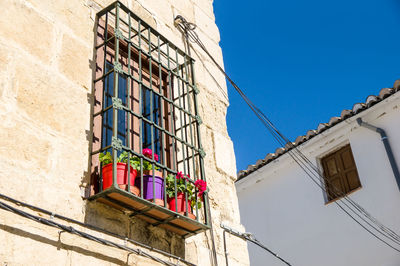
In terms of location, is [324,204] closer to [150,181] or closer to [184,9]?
[184,9]

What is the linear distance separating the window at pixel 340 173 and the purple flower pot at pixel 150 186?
19.2ft

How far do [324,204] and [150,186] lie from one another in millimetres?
6167

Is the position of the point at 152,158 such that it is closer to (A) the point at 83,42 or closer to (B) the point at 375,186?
(A) the point at 83,42

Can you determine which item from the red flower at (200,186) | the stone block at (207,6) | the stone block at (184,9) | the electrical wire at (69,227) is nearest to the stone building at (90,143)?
the electrical wire at (69,227)

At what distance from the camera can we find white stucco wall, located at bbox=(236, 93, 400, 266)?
8.10 metres

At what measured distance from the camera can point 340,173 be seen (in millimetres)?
8781

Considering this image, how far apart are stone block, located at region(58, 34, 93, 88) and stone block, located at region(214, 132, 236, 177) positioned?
1.32 meters

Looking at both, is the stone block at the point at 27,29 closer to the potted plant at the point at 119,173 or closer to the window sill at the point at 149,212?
the potted plant at the point at 119,173

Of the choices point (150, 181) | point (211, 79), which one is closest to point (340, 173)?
point (211, 79)

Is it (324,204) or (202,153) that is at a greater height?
(324,204)

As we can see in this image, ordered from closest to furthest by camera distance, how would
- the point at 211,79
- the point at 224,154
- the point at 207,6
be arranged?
1. the point at 224,154
2. the point at 211,79
3. the point at 207,6

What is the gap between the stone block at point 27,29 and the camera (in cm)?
293

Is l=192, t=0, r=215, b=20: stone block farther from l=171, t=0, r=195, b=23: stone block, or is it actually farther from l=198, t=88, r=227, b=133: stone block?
l=198, t=88, r=227, b=133: stone block

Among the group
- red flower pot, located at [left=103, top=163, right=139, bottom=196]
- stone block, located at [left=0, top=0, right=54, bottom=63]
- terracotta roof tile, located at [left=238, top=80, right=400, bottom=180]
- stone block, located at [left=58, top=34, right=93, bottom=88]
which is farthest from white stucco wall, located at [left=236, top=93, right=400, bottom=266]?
Answer: stone block, located at [left=0, top=0, right=54, bottom=63]
